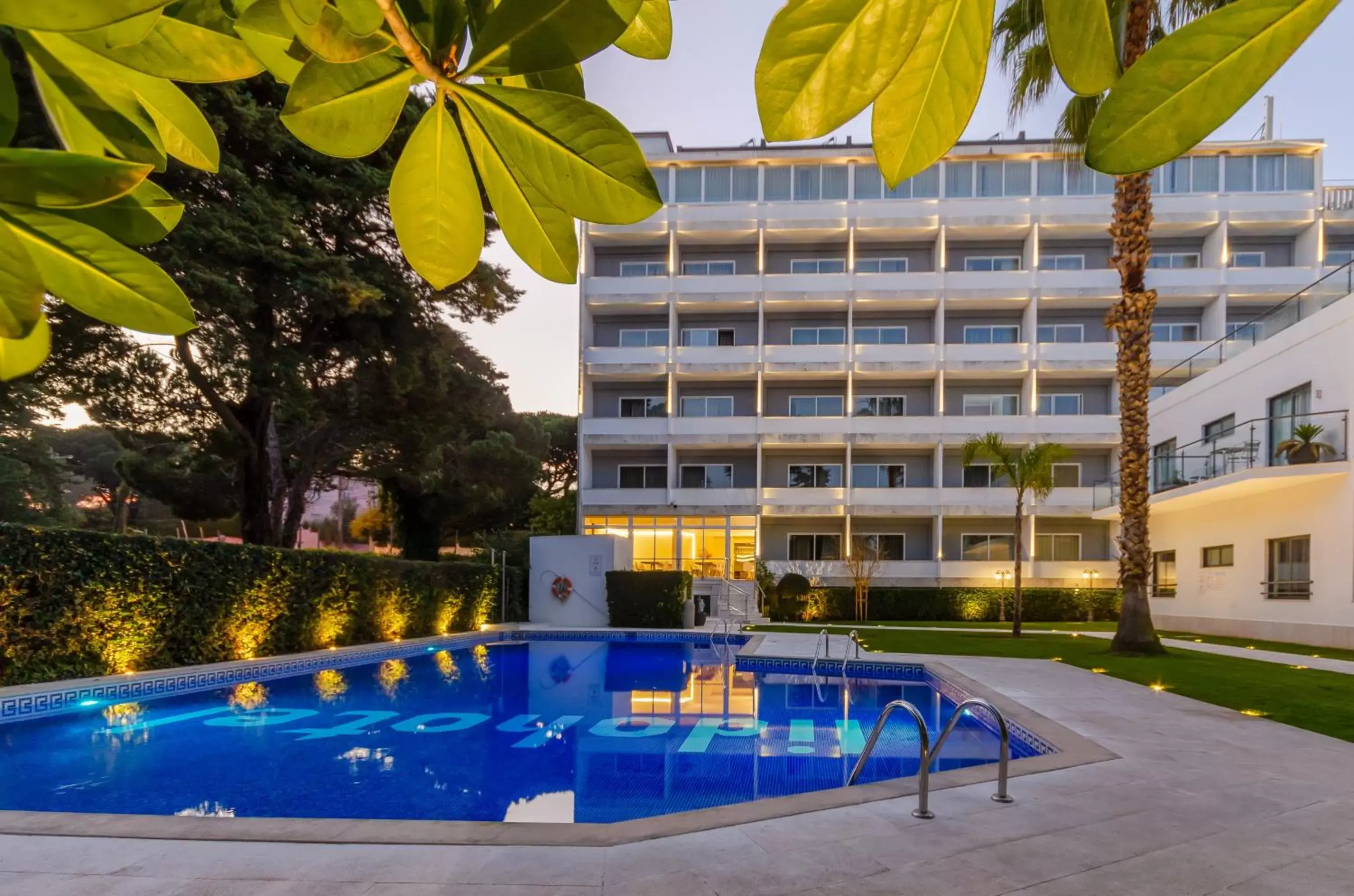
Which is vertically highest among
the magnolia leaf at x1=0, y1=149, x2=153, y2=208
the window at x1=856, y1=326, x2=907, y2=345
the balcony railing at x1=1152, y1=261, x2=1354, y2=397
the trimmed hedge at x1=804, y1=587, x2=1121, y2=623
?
the window at x1=856, y1=326, x2=907, y2=345

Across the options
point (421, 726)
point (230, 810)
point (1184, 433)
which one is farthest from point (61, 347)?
point (1184, 433)

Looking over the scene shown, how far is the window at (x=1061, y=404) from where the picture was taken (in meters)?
28.7

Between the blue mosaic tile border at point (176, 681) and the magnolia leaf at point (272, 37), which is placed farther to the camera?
the blue mosaic tile border at point (176, 681)

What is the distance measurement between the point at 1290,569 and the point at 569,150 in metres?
21.5

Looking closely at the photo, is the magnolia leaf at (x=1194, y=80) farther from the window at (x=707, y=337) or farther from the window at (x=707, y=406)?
the window at (x=707, y=337)

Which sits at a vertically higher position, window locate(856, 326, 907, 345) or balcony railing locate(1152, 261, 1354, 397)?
window locate(856, 326, 907, 345)

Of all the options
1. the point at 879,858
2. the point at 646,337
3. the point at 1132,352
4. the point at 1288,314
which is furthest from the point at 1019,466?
the point at 879,858

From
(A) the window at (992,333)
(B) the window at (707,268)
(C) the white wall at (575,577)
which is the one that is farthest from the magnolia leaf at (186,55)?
(A) the window at (992,333)

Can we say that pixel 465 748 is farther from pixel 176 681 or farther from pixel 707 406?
pixel 707 406

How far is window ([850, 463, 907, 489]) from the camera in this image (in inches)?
1140

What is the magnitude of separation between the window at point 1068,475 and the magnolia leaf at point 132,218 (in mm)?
31028

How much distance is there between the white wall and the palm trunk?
1324 cm

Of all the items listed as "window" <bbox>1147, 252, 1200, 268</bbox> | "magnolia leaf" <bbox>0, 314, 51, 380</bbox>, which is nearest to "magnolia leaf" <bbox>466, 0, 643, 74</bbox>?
"magnolia leaf" <bbox>0, 314, 51, 380</bbox>

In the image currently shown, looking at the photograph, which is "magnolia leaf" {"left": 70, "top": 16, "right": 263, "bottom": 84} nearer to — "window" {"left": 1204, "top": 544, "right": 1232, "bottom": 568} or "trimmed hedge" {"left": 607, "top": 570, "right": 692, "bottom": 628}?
"trimmed hedge" {"left": 607, "top": 570, "right": 692, "bottom": 628}
